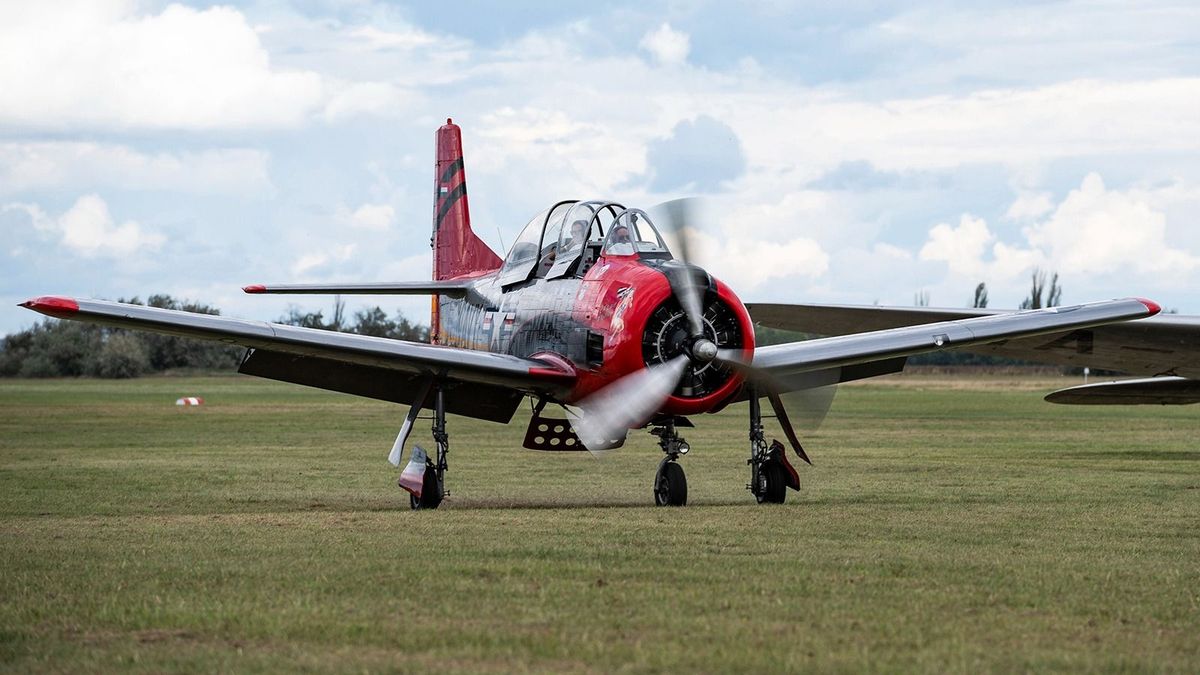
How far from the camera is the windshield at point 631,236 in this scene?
1330cm

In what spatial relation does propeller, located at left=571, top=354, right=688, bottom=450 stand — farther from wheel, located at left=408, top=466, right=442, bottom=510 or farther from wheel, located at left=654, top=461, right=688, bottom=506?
wheel, located at left=408, top=466, right=442, bottom=510

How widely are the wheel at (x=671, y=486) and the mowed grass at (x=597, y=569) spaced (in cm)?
21

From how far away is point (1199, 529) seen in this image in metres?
10.8

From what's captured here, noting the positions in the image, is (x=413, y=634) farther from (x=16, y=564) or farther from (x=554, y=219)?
(x=554, y=219)

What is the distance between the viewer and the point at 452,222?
A: 20359mm

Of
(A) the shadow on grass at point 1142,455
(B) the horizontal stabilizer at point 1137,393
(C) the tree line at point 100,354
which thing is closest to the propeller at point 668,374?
(A) the shadow on grass at point 1142,455

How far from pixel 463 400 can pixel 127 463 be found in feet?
20.0

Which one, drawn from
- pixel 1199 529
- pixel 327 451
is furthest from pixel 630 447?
pixel 1199 529

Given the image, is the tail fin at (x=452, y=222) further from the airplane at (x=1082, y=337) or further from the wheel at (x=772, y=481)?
the wheel at (x=772, y=481)

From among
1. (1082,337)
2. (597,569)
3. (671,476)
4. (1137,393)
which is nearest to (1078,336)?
(1082,337)

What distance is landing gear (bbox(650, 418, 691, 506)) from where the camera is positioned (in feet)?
42.3

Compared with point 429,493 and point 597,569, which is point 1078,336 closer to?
point 429,493

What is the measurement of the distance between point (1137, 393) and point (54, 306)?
17.1 meters

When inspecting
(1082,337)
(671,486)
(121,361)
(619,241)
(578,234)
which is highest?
(121,361)
